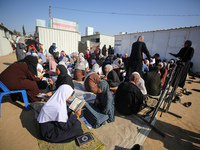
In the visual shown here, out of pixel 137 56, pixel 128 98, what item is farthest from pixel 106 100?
pixel 137 56

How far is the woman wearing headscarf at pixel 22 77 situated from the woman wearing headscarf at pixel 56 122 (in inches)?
59.2

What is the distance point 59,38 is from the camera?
10.5 meters

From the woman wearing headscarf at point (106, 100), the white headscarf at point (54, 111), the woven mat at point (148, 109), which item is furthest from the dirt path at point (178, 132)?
the white headscarf at point (54, 111)

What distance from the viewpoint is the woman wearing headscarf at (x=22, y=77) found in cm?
255

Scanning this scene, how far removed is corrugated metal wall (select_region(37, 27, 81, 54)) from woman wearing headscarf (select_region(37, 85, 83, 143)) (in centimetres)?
971

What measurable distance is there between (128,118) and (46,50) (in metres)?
10.0

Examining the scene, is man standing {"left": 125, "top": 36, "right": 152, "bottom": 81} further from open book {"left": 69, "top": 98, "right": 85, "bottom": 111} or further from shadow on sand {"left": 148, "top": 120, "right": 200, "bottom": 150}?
open book {"left": 69, "top": 98, "right": 85, "bottom": 111}

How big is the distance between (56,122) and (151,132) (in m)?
2.03

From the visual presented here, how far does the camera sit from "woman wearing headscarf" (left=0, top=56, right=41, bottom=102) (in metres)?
2.55

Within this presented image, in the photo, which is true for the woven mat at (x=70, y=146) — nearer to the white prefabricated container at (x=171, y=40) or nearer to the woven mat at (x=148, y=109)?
the woven mat at (x=148, y=109)

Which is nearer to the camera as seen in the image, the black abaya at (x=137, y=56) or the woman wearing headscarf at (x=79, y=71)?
the black abaya at (x=137, y=56)

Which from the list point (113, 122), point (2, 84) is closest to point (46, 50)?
point (2, 84)

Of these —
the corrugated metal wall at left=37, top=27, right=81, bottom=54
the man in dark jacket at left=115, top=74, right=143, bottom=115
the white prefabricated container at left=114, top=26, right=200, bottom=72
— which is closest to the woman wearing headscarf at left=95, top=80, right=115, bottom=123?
the man in dark jacket at left=115, top=74, right=143, bottom=115

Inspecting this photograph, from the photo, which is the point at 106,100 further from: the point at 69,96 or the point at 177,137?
the point at 177,137
